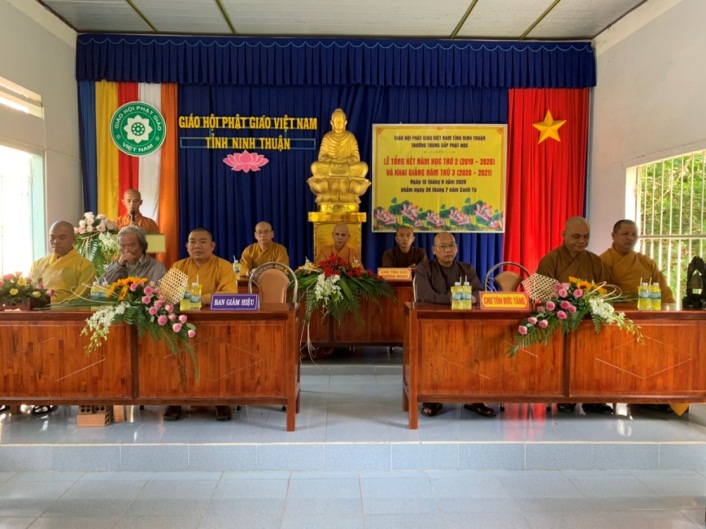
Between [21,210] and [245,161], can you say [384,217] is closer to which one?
[245,161]

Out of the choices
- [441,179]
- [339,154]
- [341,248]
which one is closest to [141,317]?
[341,248]

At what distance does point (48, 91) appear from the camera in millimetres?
5520

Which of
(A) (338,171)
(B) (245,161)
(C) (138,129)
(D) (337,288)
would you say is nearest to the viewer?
(D) (337,288)

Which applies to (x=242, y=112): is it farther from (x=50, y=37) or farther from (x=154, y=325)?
(x=154, y=325)

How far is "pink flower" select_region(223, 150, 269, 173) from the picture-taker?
6344 millimetres

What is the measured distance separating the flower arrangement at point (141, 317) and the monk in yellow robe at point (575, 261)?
2436mm

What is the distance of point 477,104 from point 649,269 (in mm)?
3298

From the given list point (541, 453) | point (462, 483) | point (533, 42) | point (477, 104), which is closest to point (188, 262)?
point (462, 483)

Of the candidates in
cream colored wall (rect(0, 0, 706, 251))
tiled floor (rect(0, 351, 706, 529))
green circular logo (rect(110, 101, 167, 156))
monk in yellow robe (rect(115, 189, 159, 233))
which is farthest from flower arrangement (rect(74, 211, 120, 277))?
green circular logo (rect(110, 101, 167, 156))

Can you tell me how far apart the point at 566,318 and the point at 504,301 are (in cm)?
34

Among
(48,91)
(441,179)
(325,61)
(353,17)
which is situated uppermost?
(353,17)

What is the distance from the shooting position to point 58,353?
2.96 meters

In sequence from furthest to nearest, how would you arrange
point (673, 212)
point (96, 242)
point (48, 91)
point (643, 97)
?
1. point (48, 91)
2. point (643, 97)
3. point (673, 212)
4. point (96, 242)

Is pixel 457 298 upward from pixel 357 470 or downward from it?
upward
